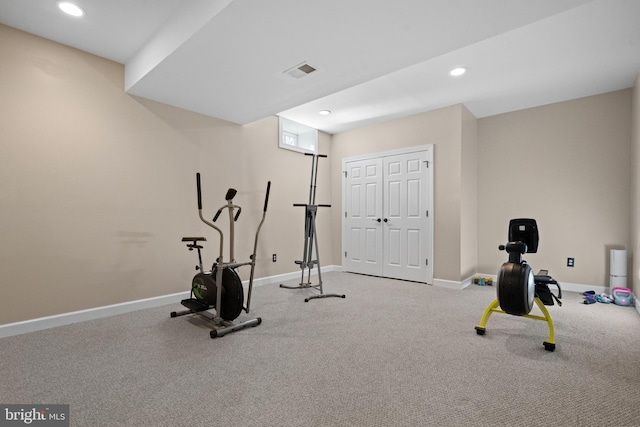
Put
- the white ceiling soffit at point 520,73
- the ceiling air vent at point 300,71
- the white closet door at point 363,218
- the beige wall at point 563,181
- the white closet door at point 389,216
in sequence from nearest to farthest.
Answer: the white ceiling soffit at point 520,73 < the ceiling air vent at point 300,71 < the beige wall at point 563,181 < the white closet door at point 389,216 < the white closet door at point 363,218

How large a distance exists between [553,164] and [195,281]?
504 centimetres

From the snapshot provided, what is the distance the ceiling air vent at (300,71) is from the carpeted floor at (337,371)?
2448 millimetres

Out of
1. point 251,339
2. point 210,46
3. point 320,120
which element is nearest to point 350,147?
point 320,120

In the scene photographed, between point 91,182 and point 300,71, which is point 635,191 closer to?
point 300,71

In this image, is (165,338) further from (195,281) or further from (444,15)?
(444,15)

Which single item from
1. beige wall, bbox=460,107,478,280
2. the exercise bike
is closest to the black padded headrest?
beige wall, bbox=460,107,478,280

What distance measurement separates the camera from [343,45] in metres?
2.41

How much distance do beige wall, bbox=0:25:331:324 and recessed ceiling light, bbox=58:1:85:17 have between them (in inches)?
24.2

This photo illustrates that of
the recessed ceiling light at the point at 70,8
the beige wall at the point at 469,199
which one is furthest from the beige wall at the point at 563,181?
the recessed ceiling light at the point at 70,8

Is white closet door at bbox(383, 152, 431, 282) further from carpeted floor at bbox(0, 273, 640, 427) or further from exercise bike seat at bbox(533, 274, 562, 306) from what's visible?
exercise bike seat at bbox(533, 274, 562, 306)

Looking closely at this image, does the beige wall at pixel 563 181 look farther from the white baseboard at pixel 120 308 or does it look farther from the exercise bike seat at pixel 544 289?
the exercise bike seat at pixel 544 289

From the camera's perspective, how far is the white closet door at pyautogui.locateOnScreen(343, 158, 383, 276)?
520 cm

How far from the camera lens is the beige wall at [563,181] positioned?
3.89 meters

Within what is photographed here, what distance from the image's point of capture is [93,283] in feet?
10.0
